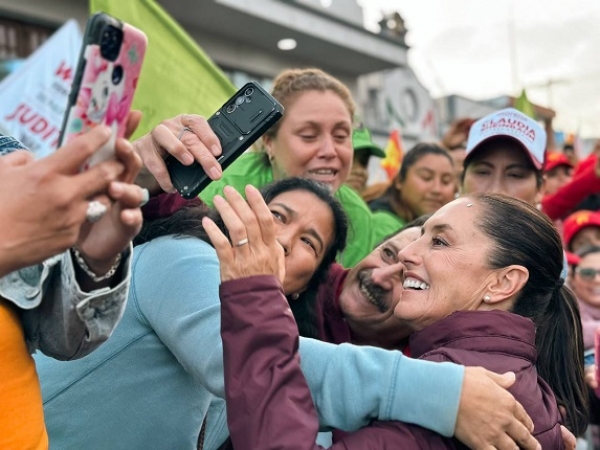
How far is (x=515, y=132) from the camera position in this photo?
289 centimetres

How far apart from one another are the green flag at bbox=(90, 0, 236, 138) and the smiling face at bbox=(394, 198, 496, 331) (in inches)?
70.7

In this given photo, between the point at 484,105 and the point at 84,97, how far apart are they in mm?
19011

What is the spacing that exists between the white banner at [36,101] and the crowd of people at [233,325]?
121 inches

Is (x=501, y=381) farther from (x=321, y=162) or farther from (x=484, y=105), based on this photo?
(x=484, y=105)

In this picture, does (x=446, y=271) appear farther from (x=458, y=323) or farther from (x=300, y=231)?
(x=300, y=231)

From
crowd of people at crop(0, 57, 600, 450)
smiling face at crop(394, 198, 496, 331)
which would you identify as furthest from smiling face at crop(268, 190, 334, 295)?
smiling face at crop(394, 198, 496, 331)

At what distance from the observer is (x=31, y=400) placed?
3.62 feet

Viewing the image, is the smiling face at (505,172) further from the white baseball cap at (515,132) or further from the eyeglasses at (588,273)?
the eyeglasses at (588,273)

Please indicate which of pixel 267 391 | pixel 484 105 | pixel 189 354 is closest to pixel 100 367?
pixel 189 354

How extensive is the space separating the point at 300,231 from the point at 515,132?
1.36 m

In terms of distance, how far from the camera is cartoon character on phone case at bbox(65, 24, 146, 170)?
885mm

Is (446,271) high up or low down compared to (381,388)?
up

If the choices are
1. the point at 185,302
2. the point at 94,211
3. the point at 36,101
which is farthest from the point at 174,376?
the point at 36,101

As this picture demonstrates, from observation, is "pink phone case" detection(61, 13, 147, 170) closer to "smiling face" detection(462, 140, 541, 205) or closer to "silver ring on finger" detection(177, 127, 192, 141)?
"silver ring on finger" detection(177, 127, 192, 141)
